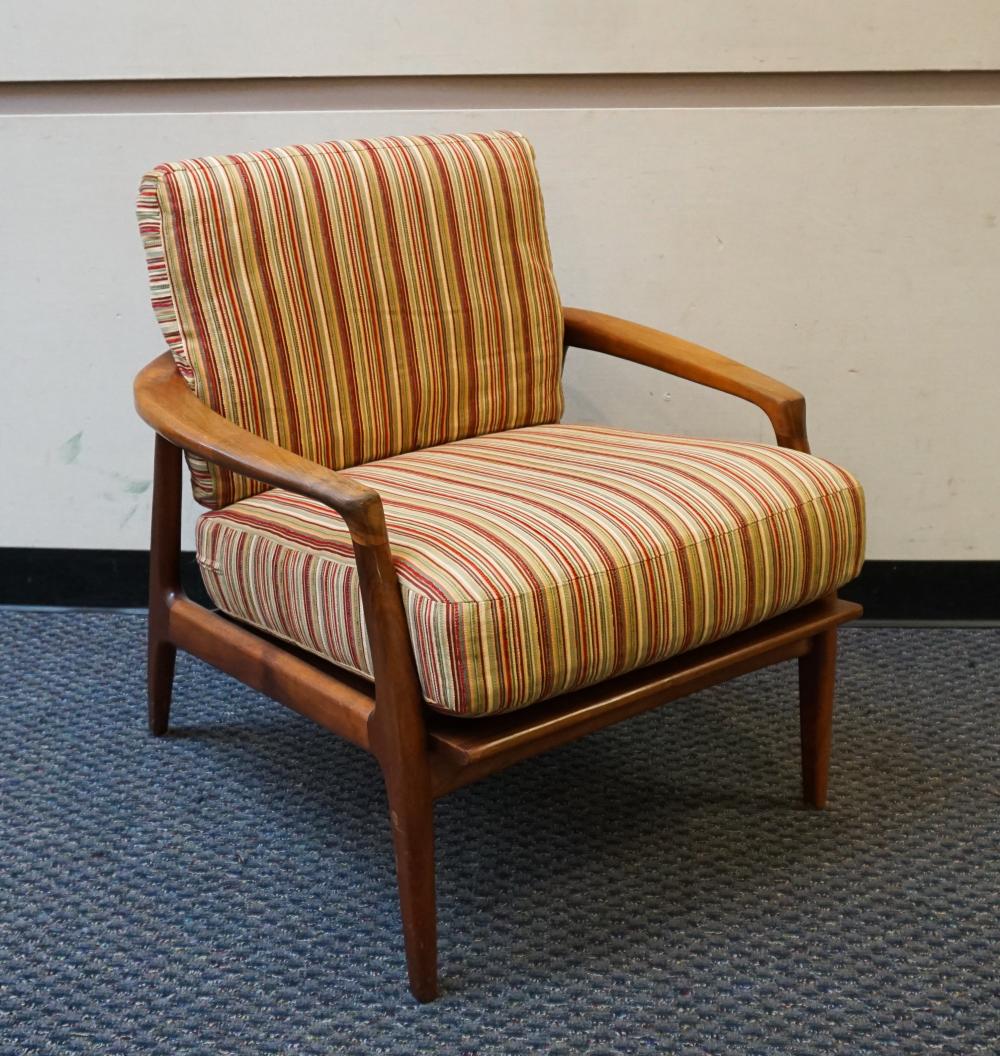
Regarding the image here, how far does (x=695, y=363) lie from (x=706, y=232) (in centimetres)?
42

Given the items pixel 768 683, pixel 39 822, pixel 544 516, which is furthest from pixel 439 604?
pixel 768 683

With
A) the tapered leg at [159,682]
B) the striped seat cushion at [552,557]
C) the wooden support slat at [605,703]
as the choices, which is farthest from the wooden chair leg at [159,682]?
the wooden support slat at [605,703]

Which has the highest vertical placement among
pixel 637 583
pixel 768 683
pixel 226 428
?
pixel 226 428

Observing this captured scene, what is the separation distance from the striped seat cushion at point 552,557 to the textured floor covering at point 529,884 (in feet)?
0.95

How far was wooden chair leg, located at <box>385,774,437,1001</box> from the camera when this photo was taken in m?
1.18

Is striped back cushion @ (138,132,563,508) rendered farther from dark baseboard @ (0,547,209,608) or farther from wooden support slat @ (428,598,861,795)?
dark baseboard @ (0,547,209,608)

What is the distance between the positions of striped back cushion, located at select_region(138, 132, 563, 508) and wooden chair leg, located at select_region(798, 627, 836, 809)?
0.48 metres

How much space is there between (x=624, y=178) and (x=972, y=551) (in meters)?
0.81

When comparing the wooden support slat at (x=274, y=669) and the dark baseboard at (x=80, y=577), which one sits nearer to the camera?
the wooden support slat at (x=274, y=669)

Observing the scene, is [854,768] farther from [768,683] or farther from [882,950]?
[882,950]

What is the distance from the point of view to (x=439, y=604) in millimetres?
1118

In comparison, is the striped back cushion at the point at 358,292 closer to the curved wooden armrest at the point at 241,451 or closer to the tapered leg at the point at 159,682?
the curved wooden armrest at the point at 241,451

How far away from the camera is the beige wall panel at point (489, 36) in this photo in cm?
180

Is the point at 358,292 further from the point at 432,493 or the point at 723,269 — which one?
the point at 723,269
